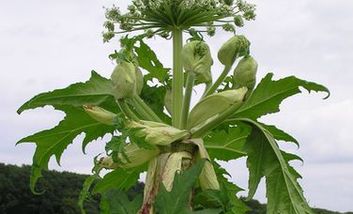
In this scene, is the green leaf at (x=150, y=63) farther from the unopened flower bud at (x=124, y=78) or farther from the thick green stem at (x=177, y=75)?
the unopened flower bud at (x=124, y=78)

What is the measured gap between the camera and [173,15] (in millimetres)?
2773

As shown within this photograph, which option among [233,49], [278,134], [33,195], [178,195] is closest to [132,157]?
[178,195]

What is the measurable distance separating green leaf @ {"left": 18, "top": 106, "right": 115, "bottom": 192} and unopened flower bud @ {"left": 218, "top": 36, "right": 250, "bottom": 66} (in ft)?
1.99

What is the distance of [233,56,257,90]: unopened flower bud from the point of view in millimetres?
2535

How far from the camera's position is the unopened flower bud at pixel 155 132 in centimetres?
247

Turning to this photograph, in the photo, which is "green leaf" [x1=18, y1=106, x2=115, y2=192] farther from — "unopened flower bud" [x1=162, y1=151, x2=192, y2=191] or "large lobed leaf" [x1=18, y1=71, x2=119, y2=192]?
"unopened flower bud" [x1=162, y1=151, x2=192, y2=191]

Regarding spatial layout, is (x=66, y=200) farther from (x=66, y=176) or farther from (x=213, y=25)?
(x=213, y=25)

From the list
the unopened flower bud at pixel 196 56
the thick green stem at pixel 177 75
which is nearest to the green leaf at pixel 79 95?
the thick green stem at pixel 177 75

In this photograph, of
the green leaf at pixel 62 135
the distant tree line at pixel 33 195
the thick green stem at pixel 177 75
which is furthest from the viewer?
the distant tree line at pixel 33 195

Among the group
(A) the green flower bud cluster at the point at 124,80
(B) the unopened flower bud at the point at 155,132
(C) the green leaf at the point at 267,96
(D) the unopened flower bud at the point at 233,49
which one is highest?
(D) the unopened flower bud at the point at 233,49

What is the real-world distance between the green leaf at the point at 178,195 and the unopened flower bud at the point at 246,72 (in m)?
0.37

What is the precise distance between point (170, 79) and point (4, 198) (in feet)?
90.6

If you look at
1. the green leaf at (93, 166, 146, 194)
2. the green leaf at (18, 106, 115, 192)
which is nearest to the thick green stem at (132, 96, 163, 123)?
the green leaf at (18, 106, 115, 192)

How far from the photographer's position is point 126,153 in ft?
8.35
